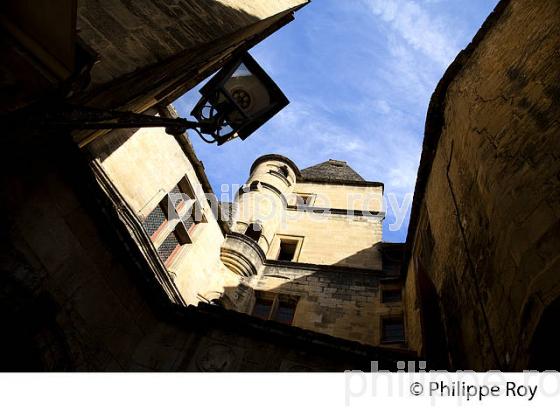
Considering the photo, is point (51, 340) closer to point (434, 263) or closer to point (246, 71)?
point (246, 71)

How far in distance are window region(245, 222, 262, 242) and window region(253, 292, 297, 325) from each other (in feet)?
8.55

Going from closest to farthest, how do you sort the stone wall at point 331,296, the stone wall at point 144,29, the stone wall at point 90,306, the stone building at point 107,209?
the stone building at point 107,209 < the stone wall at point 90,306 < the stone wall at point 144,29 < the stone wall at point 331,296

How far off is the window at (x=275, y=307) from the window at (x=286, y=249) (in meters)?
3.13

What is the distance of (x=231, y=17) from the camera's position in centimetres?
721

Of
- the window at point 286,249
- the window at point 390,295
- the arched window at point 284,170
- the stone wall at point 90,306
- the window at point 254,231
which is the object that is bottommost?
the stone wall at point 90,306

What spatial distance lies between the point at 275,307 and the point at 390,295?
3.43 meters

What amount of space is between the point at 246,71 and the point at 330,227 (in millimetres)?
10970

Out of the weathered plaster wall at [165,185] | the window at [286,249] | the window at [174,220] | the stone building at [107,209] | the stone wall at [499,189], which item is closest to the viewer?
the stone wall at [499,189]

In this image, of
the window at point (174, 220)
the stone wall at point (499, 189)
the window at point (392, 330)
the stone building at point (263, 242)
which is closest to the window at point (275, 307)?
the stone building at point (263, 242)

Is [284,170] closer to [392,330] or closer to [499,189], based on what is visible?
[392,330]

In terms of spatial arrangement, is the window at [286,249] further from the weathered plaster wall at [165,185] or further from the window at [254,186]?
the weathered plaster wall at [165,185]

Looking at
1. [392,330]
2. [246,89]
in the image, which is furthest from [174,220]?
[392,330]

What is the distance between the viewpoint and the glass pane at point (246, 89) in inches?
191

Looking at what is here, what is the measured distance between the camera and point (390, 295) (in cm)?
1104
